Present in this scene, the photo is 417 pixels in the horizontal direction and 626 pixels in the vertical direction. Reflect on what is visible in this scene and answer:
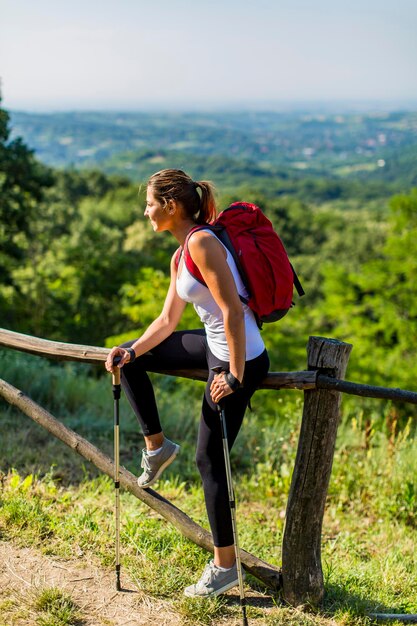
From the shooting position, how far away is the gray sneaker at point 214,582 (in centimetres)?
306

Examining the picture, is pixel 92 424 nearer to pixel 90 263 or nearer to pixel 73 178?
pixel 90 263

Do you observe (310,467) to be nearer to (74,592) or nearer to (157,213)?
(74,592)

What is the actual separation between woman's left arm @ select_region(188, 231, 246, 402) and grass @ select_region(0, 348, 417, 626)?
4.38 ft

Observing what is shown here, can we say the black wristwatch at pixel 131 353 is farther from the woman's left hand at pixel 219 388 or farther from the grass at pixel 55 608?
the grass at pixel 55 608

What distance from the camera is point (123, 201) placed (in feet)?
177

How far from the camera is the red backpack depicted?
2.75m

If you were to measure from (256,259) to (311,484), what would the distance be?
3.78ft

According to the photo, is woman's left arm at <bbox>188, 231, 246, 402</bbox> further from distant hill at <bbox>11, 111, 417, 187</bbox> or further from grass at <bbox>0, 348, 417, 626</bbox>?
distant hill at <bbox>11, 111, 417, 187</bbox>

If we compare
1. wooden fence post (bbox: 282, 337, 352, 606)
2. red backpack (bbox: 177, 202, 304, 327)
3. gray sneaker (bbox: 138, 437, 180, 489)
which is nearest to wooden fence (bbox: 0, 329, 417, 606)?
wooden fence post (bbox: 282, 337, 352, 606)

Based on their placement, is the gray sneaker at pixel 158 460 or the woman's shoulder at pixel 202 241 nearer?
the woman's shoulder at pixel 202 241

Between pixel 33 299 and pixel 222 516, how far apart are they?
2367 centimetres

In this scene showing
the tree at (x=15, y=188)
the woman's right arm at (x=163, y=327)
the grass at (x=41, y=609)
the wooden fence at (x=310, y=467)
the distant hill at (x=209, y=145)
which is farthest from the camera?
the distant hill at (x=209, y=145)

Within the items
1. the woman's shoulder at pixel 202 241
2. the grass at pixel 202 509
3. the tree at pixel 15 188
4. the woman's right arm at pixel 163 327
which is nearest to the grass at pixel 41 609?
the grass at pixel 202 509

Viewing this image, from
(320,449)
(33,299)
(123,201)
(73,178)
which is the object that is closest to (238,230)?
(320,449)
